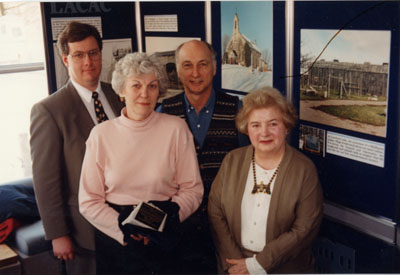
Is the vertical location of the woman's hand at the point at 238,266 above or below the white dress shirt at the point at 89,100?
below

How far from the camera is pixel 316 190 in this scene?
1755 mm

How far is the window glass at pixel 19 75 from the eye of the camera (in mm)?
1751

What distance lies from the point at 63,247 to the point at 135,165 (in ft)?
1.53

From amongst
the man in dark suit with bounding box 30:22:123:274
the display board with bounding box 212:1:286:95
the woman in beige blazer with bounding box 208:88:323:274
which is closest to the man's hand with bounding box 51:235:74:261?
the man in dark suit with bounding box 30:22:123:274

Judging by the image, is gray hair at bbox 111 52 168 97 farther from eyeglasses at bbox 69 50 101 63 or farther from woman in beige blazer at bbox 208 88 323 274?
woman in beige blazer at bbox 208 88 323 274

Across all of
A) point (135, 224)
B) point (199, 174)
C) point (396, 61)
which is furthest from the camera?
point (199, 174)

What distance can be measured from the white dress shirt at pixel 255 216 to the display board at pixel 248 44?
345 millimetres

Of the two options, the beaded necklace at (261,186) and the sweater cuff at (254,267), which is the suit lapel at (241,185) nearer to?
the beaded necklace at (261,186)

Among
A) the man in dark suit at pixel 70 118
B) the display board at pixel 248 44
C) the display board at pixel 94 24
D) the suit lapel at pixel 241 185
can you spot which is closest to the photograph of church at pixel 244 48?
the display board at pixel 248 44

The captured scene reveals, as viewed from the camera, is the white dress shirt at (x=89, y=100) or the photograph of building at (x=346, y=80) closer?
the photograph of building at (x=346, y=80)

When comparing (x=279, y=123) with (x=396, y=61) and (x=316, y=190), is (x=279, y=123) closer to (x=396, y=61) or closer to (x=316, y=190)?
(x=316, y=190)

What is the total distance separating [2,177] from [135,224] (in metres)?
0.61

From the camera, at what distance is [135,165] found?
171 centimetres

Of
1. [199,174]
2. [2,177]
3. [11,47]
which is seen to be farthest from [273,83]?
[2,177]
